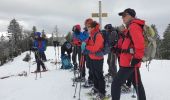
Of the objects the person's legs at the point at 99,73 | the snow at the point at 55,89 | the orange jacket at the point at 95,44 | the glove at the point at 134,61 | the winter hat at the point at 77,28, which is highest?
the winter hat at the point at 77,28

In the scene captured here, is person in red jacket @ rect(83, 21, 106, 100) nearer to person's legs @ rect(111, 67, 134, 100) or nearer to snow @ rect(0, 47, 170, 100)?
snow @ rect(0, 47, 170, 100)

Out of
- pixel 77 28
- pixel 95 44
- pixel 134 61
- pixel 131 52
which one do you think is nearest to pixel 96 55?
pixel 95 44

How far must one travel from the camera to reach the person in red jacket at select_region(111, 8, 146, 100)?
611 centimetres

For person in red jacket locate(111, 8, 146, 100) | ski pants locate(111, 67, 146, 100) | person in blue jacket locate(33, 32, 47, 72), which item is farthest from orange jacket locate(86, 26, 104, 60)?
person in blue jacket locate(33, 32, 47, 72)

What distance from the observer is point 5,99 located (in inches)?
368

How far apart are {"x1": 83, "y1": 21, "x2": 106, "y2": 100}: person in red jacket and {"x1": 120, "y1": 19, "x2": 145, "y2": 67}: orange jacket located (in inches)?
54.8

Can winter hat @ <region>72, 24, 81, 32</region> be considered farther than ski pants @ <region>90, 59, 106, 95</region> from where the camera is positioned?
Yes

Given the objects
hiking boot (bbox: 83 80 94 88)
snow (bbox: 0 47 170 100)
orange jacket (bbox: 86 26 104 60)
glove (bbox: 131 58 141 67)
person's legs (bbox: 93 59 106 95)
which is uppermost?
orange jacket (bbox: 86 26 104 60)

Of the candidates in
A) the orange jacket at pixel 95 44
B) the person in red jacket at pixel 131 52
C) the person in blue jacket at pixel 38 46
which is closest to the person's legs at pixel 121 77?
the person in red jacket at pixel 131 52

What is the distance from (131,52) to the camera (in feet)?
20.8

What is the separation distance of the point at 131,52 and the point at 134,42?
31cm

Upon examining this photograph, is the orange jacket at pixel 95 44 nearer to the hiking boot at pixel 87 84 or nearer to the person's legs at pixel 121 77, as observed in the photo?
the person's legs at pixel 121 77

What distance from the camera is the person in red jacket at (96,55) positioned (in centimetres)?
784

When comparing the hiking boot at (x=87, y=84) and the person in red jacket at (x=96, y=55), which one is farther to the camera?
the hiking boot at (x=87, y=84)
